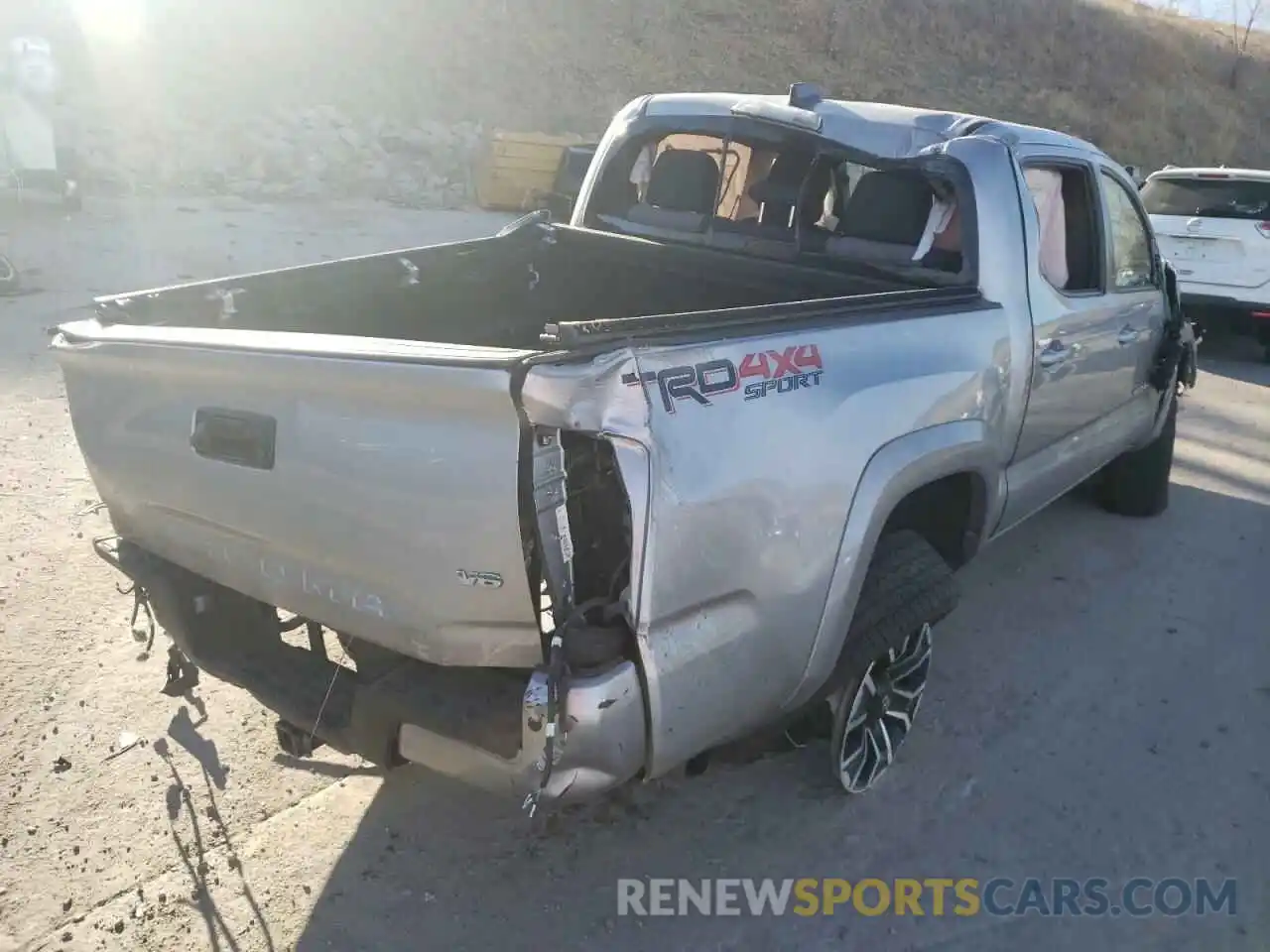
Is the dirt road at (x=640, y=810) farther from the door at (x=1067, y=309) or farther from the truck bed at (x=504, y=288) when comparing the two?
the truck bed at (x=504, y=288)

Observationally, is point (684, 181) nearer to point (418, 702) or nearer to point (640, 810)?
point (640, 810)

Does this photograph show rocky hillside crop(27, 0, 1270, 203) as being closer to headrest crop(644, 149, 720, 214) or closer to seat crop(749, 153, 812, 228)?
headrest crop(644, 149, 720, 214)

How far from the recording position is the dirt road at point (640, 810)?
2846mm

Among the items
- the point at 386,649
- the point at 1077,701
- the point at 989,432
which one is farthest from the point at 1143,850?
the point at 386,649

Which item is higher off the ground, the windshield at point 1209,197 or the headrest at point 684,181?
the headrest at point 684,181

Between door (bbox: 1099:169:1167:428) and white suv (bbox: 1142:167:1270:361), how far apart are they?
5140 millimetres

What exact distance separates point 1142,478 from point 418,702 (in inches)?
188

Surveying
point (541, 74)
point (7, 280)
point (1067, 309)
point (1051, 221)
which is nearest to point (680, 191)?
point (1051, 221)

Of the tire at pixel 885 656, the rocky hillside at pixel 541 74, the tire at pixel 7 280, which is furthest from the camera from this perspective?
the rocky hillside at pixel 541 74

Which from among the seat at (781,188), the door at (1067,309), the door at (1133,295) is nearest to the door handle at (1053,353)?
the door at (1067,309)

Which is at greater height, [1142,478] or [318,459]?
[318,459]

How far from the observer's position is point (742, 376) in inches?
96.6

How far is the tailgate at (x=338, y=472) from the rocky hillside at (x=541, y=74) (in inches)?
640

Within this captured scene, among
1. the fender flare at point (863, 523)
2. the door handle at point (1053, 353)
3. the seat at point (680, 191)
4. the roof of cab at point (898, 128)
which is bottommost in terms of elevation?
the fender flare at point (863, 523)
